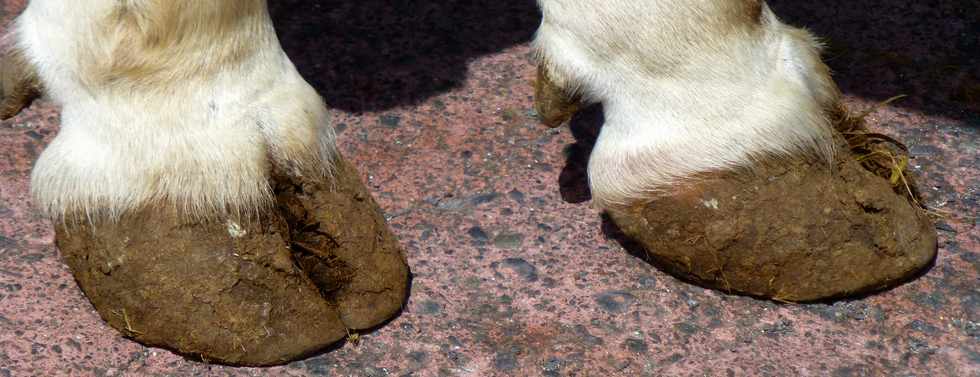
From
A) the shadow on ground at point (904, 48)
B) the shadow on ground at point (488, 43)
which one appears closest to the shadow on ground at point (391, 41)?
the shadow on ground at point (488, 43)

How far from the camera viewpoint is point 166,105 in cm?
207

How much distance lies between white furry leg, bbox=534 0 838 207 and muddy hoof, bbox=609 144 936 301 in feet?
0.13

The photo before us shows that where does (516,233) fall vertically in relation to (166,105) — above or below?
below

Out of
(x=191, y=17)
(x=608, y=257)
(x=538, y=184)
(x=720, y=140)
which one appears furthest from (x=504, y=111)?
(x=191, y=17)

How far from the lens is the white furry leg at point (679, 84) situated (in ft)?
7.14

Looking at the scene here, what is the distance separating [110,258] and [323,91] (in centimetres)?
95

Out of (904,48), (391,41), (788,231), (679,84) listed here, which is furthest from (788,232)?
(391,41)

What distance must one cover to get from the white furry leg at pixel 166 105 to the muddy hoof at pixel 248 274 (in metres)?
0.04

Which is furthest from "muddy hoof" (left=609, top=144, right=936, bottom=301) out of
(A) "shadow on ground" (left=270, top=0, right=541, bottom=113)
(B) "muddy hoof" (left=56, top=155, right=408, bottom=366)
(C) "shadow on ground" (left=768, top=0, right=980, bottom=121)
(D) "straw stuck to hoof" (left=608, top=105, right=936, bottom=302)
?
(A) "shadow on ground" (left=270, top=0, right=541, bottom=113)

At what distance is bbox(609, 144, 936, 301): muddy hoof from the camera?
2.21 m

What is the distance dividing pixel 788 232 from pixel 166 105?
1.06m

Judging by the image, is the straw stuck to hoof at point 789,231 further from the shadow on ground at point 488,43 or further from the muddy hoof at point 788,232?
the shadow on ground at point 488,43

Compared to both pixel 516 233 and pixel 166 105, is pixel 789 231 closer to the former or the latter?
→ pixel 516 233

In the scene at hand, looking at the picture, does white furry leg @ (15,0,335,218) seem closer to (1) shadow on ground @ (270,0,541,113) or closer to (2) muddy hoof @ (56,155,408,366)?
(2) muddy hoof @ (56,155,408,366)
